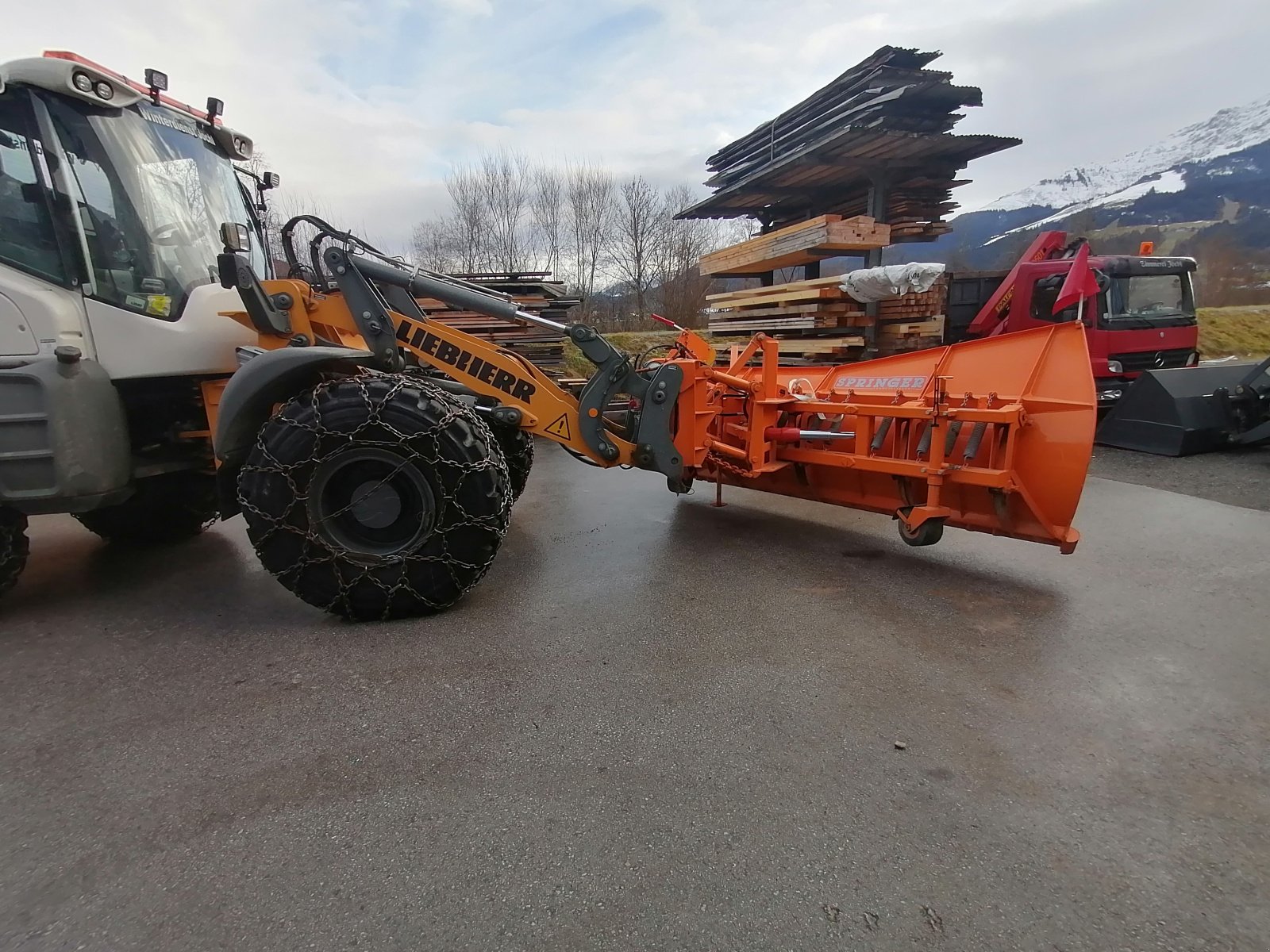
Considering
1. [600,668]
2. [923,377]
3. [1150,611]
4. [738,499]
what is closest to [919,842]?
[600,668]

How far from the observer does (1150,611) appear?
329 centimetres

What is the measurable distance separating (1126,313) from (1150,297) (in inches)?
21.3

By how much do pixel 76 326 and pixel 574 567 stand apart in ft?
8.88

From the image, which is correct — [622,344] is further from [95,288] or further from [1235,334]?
[1235,334]

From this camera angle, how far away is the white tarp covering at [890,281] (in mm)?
7609

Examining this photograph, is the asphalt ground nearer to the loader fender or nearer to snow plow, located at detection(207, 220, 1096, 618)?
snow plow, located at detection(207, 220, 1096, 618)

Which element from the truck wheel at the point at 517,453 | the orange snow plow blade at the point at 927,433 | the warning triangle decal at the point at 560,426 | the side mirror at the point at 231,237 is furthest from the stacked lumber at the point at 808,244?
the side mirror at the point at 231,237

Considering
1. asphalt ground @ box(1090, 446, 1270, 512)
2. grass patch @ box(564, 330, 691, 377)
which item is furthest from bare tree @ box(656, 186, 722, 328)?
asphalt ground @ box(1090, 446, 1270, 512)

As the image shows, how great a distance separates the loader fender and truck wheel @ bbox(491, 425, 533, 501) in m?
1.30

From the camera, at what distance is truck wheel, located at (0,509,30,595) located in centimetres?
329

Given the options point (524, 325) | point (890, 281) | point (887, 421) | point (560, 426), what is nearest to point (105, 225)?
point (560, 426)

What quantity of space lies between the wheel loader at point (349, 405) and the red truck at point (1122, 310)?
5.76 meters

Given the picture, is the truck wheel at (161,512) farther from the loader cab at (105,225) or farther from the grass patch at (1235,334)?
the grass patch at (1235,334)

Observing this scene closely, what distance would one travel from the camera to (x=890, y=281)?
775cm
